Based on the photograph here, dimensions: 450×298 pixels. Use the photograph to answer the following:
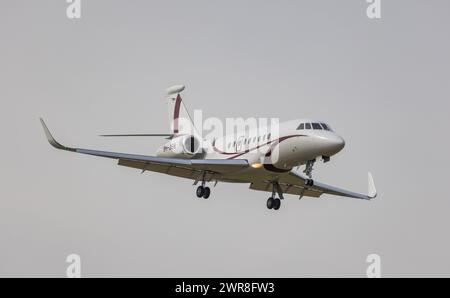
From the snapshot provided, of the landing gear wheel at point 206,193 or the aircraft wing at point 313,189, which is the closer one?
the landing gear wheel at point 206,193

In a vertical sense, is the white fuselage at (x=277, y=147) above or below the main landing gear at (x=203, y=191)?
above

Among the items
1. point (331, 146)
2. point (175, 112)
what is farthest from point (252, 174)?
point (175, 112)

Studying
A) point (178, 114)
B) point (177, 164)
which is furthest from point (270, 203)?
point (178, 114)

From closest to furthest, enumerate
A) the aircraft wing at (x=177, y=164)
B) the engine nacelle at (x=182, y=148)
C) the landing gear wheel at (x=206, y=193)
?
the aircraft wing at (x=177, y=164) → the landing gear wheel at (x=206, y=193) → the engine nacelle at (x=182, y=148)

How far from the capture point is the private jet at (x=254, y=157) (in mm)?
38500

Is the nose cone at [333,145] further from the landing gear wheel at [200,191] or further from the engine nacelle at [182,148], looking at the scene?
the engine nacelle at [182,148]

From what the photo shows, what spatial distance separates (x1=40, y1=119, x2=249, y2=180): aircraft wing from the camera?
4056 cm

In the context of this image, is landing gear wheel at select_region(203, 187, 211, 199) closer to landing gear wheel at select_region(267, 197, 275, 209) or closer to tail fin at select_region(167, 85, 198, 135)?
landing gear wheel at select_region(267, 197, 275, 209)

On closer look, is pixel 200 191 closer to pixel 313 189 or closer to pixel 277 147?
pixel 277 147

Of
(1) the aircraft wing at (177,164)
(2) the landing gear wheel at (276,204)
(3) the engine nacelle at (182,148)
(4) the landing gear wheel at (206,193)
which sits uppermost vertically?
(3) the engine nacelle at (182,148)

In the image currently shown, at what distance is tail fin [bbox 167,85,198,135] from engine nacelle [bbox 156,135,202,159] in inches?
117

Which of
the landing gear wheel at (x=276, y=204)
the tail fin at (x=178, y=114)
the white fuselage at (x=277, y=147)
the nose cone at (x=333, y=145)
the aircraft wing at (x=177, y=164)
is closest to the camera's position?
the nose cone at (x=333, y=145)

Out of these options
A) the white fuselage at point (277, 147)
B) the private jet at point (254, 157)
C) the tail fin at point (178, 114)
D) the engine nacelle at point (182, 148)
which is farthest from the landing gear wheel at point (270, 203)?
the tail fin at point (178, 114)

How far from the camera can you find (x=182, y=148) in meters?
43.8
